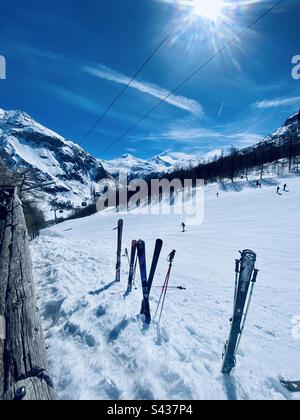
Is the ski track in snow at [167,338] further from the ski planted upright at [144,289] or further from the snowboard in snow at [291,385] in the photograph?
the ski planted upright at [144,289]

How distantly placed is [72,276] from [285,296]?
21.1ft

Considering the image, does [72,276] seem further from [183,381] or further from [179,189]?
[179,189]

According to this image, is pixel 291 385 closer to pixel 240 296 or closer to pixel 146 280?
pixel 240 296

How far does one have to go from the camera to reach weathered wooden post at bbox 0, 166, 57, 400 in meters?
2.67

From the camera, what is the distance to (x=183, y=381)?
334cm

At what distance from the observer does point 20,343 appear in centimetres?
321

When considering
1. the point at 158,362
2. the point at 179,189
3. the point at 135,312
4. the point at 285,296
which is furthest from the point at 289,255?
the point at 179,189

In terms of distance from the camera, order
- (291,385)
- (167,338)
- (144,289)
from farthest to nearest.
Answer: (144,289) → (167,338) → (291,385)

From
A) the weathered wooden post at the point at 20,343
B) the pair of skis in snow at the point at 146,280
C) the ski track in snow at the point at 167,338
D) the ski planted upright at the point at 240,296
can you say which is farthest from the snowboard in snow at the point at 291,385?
the weathered wooden post at the point at 20,343

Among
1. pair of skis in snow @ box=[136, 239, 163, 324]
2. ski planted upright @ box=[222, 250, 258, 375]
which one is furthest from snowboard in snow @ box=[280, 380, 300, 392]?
pair of skis in snow @ box=[136, 239, 163, 324]

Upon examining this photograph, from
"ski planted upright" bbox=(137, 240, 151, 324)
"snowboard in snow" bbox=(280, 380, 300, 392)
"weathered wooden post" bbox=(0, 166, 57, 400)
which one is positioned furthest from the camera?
"ski planted upright" bbox=(137, 240, 151, 324)

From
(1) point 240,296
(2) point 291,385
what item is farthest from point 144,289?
(2) point 291,385

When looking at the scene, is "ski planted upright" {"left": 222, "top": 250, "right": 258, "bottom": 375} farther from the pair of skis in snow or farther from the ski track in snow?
the pair of skis in snow

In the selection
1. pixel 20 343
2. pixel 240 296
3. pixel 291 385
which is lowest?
pixel 291 385
